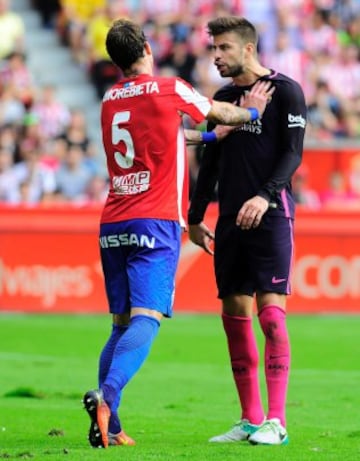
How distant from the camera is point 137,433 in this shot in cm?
910

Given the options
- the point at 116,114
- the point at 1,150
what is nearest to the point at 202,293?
the point at 1,150

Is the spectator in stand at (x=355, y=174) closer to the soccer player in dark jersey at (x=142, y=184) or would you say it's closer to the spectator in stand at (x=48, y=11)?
the spectator in stand at (x=48, y=11)

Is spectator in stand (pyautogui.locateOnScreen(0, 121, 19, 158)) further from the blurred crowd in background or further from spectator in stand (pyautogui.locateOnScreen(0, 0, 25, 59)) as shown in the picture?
spectator in stand (pyautogui.locateOnScreen(0, 0, 25, 59))

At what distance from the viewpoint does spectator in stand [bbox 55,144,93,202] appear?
2098 cm

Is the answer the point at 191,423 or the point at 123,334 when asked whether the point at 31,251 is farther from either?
the point at 123,334

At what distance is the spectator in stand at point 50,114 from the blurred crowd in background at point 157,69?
15 mm

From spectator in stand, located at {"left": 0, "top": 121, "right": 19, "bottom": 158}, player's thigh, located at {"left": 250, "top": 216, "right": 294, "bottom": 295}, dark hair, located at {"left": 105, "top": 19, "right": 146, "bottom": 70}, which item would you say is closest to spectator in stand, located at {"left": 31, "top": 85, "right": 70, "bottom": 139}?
spectator in stand, located at {"left": 0, "top": 121, "right": 19, "bottom": 158}

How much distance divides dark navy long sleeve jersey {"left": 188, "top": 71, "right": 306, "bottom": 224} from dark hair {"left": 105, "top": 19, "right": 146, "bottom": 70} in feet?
2.80

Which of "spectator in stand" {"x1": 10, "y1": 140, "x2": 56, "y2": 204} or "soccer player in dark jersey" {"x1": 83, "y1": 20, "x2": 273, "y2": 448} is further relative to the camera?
"spectator in stand" {"x1": 10, "y1": 140, "x2": 56, "y2": 204}

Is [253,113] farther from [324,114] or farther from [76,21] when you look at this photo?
[76,21]

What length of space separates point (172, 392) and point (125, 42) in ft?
13.7

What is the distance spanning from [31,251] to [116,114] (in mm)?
10463

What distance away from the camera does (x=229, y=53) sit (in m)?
8.77

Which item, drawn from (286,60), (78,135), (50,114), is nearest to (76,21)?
(50,114)
